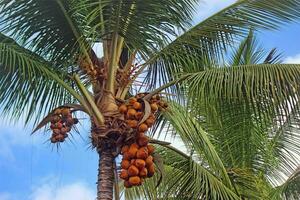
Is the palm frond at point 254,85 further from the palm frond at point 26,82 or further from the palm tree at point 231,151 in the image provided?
the palm frond at point 26,82

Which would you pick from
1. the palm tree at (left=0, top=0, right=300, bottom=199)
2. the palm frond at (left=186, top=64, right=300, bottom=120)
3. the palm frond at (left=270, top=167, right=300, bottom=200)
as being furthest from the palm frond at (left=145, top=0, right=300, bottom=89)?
the palm frond at (left=270, top=167, right=300, bottom=200)

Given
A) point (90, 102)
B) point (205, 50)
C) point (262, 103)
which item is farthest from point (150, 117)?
point (205, 50)

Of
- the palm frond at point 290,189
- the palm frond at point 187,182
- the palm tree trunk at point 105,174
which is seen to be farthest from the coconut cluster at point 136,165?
the palm frond at point 290,189

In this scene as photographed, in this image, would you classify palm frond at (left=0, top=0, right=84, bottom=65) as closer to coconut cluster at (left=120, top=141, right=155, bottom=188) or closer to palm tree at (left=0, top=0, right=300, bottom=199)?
palm tree at (left=0, top=0, right=300, bottom=199)

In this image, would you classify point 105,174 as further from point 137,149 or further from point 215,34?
point 215,34

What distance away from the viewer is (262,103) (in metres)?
6.08

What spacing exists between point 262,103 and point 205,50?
1343 millimetres

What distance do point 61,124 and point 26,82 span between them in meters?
0.59

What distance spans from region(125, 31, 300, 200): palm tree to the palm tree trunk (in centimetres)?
67

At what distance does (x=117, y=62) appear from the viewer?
6609mm

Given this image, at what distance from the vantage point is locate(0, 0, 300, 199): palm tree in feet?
19.9

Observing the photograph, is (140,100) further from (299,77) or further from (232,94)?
(299,77)

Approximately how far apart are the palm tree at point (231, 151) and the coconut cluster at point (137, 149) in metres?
0.60

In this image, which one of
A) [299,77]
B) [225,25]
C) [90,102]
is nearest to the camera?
[299,77]
